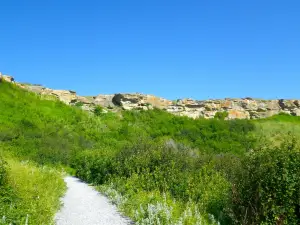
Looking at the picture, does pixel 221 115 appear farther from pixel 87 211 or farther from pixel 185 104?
pixel 87 211

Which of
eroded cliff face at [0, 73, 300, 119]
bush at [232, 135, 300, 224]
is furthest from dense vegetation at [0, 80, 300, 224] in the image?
eroded cliff face at [0, 73, 300, 119]

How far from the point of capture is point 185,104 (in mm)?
52312

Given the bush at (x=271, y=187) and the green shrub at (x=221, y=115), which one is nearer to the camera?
the bush at (x=271, y=187)

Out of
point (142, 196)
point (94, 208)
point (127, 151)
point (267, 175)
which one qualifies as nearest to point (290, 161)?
point (267, 175)

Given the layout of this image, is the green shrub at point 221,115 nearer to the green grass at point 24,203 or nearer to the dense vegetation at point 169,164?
the dense vegetation at point 169,164

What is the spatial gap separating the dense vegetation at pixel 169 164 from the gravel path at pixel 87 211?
44 cm

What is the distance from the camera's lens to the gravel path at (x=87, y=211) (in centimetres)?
1002

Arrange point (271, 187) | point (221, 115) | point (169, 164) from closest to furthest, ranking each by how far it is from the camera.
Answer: point (271, 187)
point (169, 164)
point (221, 115)

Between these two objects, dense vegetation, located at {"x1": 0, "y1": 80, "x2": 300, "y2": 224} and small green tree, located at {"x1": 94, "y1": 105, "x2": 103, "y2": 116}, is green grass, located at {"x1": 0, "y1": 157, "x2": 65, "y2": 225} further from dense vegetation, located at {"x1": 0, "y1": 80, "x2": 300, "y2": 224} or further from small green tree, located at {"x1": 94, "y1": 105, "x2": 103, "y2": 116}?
small green tree, located at {"x1": 94, "y1": 105, "x2": 103, "y2": 116}

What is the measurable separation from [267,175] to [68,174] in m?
17.0

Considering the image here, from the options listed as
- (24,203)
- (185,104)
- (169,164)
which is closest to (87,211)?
(24,203)

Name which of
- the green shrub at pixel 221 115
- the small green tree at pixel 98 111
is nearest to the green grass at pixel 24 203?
the small green tree at pixel 98 111

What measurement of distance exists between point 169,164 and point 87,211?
187 inches

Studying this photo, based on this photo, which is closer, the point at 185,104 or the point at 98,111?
the point at 98,111
